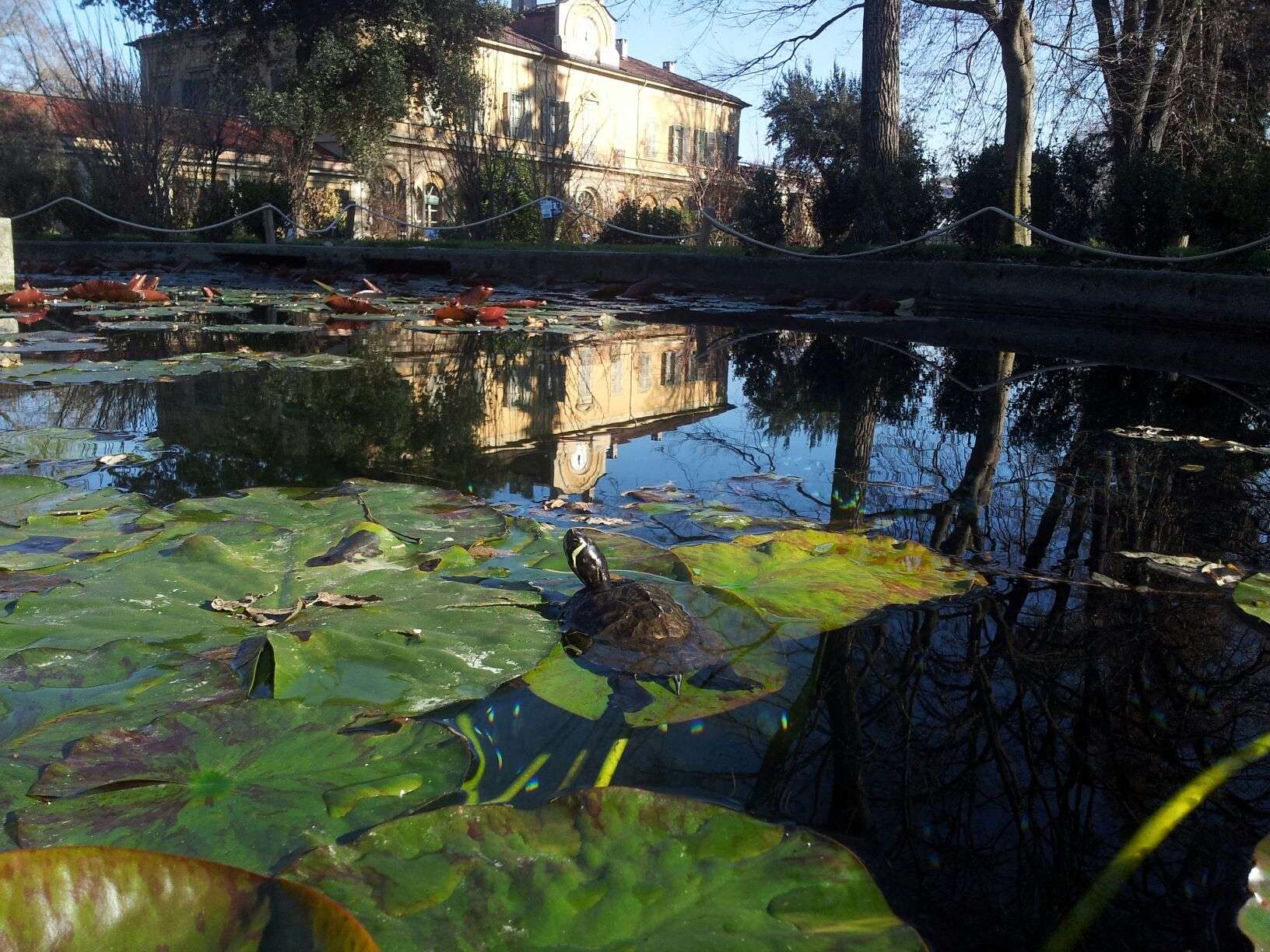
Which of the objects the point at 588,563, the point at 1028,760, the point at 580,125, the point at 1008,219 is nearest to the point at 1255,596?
the point at 1028,760

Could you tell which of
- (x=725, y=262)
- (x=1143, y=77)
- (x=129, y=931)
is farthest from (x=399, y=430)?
(x=1143, y=77)

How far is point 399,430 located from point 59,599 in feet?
5.50

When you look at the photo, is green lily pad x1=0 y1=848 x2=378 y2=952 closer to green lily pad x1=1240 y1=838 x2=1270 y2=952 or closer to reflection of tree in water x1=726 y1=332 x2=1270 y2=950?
reflection of tree in water x1=726 y1=332 x2=1270 y2=950

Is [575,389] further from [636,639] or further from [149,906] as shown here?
[149,906]

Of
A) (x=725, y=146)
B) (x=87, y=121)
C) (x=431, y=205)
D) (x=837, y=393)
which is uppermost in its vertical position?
(x=725, y=146)

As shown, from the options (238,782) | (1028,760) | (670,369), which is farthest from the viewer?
(670,369)

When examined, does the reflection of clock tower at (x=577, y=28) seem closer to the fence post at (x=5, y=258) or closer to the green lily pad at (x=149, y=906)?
the fence post at (x=5, y=258)

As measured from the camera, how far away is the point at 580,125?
37.0m

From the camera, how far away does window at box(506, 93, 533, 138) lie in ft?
112

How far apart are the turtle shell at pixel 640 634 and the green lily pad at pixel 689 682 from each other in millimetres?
23

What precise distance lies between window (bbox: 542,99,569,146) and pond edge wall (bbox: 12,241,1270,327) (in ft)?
73.5

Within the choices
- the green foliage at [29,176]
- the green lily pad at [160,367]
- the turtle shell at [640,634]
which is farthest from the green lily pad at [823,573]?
the green foliage at [29,176]

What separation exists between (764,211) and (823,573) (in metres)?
10.8

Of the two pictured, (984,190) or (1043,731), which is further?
(984,190)
